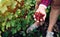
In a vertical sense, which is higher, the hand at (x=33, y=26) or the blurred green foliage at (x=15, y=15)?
the blurred green foliage at (x=15, y=15)

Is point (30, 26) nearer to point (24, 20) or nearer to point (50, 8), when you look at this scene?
point (24, 20)

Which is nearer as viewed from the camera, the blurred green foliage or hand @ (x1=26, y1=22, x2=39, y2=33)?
the blurred green foliage

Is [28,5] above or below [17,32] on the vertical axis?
above

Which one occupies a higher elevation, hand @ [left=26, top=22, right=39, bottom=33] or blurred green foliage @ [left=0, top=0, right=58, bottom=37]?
blurred green foliage @ [left=0, top=0, right=58, bottom=37]

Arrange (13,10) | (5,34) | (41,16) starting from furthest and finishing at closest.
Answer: (5,34), (13,10), (41,16)

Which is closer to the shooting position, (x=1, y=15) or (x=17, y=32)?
(x=1, y=15)

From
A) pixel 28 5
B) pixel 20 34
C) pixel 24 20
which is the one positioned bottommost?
pixel 20 34

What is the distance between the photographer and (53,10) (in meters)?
2.63

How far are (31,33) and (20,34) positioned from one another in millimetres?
153

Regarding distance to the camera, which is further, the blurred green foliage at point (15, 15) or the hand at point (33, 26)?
the hand at point (33, 26)

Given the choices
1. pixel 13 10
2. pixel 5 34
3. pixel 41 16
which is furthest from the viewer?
pixel 5 34

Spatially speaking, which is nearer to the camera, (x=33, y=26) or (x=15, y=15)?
(x=15, y=15)

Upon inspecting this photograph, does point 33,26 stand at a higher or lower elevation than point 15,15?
lower

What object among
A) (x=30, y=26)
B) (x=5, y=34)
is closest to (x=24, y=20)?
(x=30, y=26)
